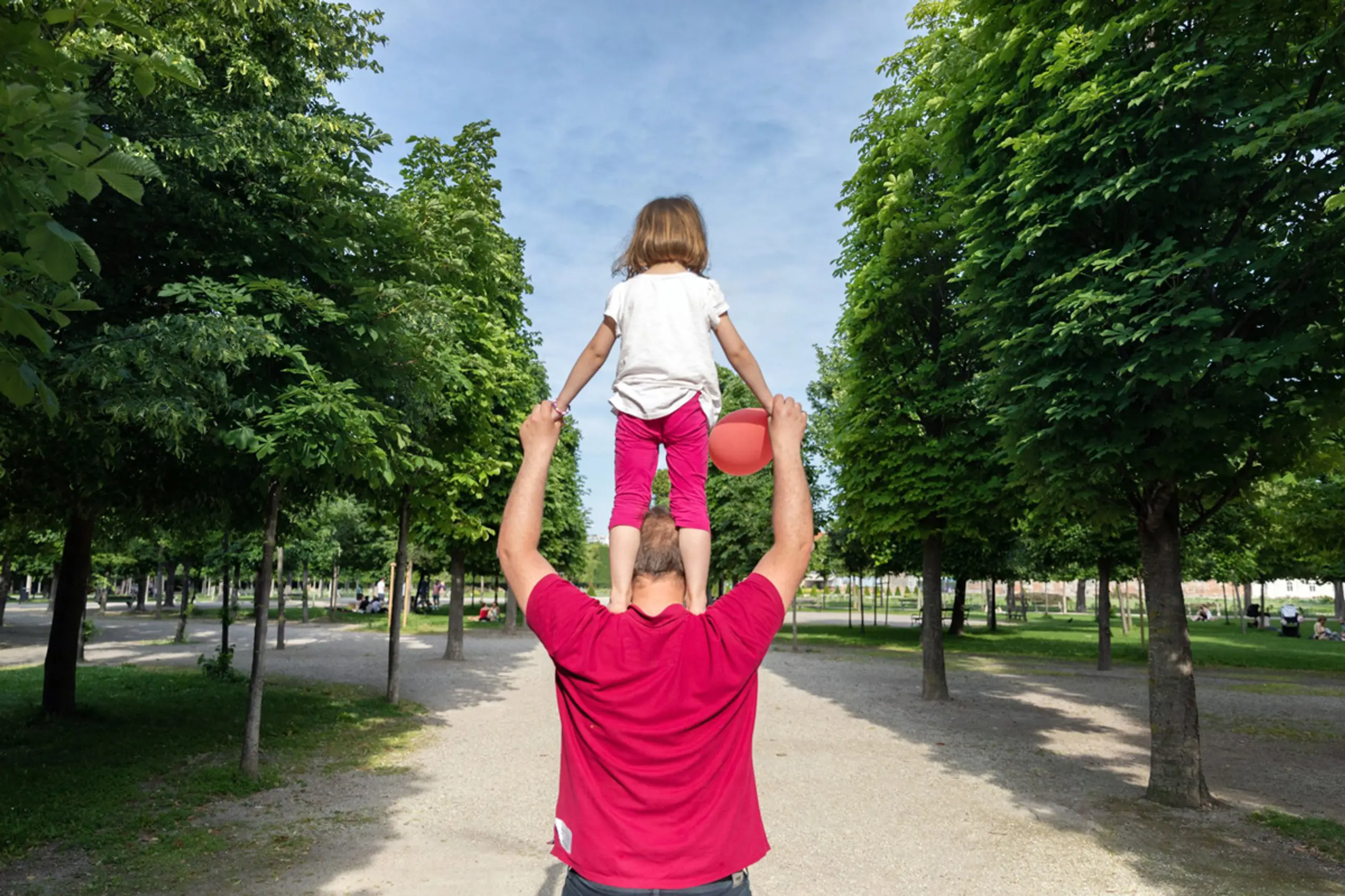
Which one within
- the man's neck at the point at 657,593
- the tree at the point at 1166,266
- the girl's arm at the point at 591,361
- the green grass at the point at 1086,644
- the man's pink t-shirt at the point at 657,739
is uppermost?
the tree at the point at 1166,266

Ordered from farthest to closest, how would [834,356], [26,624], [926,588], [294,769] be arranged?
[834,356]
[26,624]
[926,588]
[294,769]

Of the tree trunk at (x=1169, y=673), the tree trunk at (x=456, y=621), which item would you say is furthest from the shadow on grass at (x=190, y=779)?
the tree trunk at (x=1169, y=673)

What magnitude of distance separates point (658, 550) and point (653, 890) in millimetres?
955

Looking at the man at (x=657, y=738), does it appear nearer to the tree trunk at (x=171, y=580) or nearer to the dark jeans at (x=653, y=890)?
the dark jeans at (x=653, y=890)

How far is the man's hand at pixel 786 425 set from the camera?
2.49 metres

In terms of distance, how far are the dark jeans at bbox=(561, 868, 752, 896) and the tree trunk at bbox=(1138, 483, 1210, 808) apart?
9.48 meters

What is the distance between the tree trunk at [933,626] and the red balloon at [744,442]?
1642 cm

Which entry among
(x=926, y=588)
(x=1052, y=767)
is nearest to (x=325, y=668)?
(x=926, y=588)

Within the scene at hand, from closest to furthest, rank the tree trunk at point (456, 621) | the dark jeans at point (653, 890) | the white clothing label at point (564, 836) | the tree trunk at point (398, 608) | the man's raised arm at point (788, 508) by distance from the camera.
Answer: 1. the dark jeans at point (653, 890)
2. the white clothing label at point (564, 836)
3. the man's raised arm at point (788, 508)
4. the tree trunk at point (398, 608)
5. the tree trunk at point (456, 621)

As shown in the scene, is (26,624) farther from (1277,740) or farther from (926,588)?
(1277,740)

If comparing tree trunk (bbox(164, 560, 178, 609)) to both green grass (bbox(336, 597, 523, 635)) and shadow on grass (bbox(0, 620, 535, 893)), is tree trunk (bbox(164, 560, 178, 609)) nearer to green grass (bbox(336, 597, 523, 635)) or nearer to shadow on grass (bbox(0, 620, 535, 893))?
green grass (bbox(336, 597, 523, 635))

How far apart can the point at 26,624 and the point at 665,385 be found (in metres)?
47.1

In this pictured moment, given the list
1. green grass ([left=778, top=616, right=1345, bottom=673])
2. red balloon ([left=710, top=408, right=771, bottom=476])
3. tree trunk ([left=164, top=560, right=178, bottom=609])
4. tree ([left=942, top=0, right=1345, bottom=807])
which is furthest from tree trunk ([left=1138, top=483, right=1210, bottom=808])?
tree trunk ([left=164, top=560, right=178, bottom=609])

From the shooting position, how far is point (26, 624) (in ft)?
126
